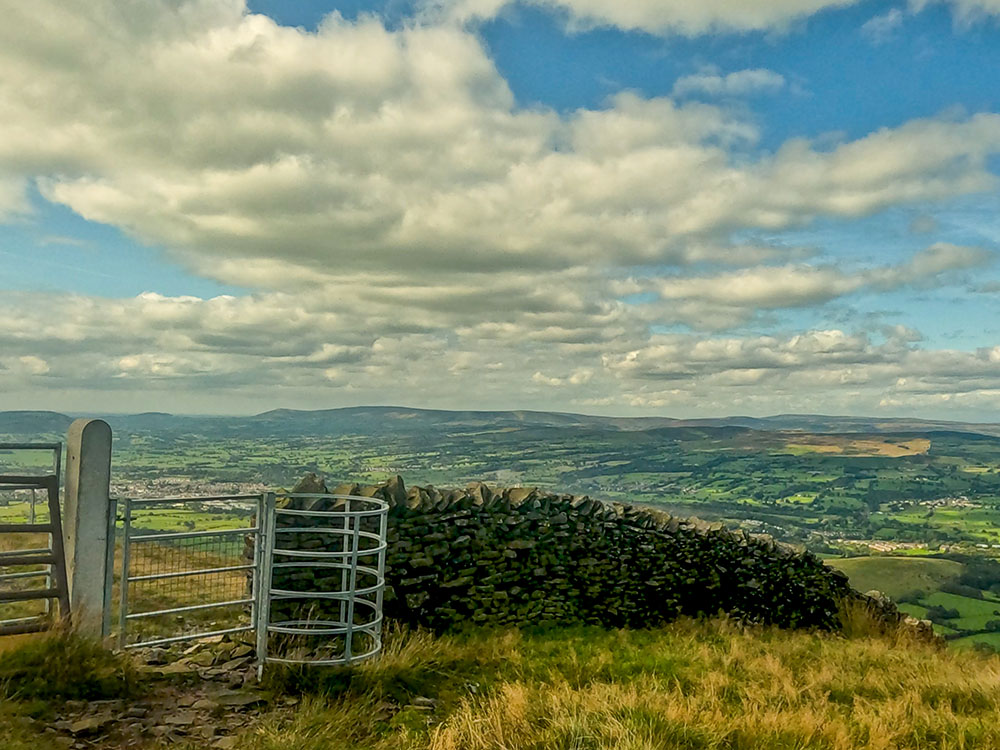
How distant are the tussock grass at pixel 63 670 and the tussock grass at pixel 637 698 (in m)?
1.38

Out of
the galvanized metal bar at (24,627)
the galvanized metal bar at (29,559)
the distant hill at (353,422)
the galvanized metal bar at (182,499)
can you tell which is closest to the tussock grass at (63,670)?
the galvanized metal bar at (24,627)

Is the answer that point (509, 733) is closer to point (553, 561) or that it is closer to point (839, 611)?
point (553, 561)

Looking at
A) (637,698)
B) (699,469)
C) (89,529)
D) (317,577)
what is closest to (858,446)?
(699,469)

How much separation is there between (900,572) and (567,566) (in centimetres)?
2928

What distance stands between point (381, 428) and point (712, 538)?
95.2 m

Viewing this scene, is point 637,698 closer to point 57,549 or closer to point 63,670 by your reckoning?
point 63,670

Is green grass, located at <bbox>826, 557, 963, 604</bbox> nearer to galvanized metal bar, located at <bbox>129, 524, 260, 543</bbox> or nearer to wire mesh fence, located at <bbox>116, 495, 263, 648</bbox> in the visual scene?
wire mesh fence, located at <bbox>116, 495, 263, 648</bbox>

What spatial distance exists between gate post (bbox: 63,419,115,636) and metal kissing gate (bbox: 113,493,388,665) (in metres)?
0.15

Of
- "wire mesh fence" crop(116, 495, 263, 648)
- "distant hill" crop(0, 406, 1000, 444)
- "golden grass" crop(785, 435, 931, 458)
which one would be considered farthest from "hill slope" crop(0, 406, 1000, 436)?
A: "wire mesh fence" crop(116, 495, 263, 648)

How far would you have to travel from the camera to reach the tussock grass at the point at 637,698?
557 cm

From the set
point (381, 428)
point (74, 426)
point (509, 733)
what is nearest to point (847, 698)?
point (509, 733)

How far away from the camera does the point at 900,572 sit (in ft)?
114

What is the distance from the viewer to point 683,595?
481 inches

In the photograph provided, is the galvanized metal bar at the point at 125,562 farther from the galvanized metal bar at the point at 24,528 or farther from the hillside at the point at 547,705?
the galvanized metal bar at the point at 24,528
